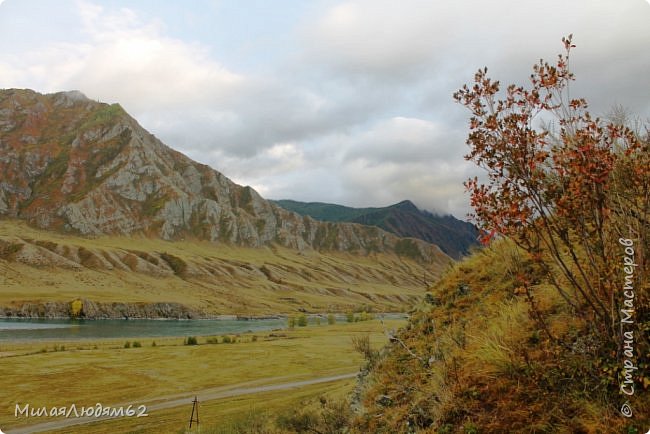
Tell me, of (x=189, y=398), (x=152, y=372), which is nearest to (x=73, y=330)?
(x=152, y=372)

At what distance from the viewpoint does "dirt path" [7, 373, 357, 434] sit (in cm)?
2612

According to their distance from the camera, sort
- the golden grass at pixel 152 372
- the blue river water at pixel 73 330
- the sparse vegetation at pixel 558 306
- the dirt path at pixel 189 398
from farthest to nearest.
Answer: the blue river water at pixel 73 330
the golden grass at pixel 152 372
the dirt path at pixel 189 398
the sparse vegetation at pixel 558 306

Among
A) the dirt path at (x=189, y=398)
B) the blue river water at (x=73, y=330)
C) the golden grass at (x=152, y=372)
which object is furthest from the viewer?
the blue river water at (x=73, y=330)

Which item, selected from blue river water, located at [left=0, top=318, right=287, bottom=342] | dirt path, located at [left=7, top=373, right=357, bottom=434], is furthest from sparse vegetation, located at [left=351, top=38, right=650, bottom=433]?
blue river water, located at [left=0, top=318, right=287, bottom=342]

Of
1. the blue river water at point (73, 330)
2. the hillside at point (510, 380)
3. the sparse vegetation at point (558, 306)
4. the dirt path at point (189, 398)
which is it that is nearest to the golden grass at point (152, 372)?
the dirt path at point (189, 398)

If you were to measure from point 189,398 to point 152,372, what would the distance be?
500 inches

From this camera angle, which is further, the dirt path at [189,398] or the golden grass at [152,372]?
the golden grass at [152,372]

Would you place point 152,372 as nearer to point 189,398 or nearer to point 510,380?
point 189,398

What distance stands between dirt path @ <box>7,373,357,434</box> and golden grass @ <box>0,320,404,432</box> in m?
1.10

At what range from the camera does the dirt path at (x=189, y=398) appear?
2612cm

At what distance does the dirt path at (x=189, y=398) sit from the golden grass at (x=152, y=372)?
3.61ft

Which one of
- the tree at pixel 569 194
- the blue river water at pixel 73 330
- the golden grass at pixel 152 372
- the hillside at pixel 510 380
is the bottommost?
the blue river water at pixel 73 330

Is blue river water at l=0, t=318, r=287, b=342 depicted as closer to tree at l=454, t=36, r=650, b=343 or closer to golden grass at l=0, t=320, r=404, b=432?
golden grass at l=0, t=320, r=404, b=432

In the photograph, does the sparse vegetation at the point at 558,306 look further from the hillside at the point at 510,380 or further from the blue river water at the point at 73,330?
the blue river water at the point at 73,330
